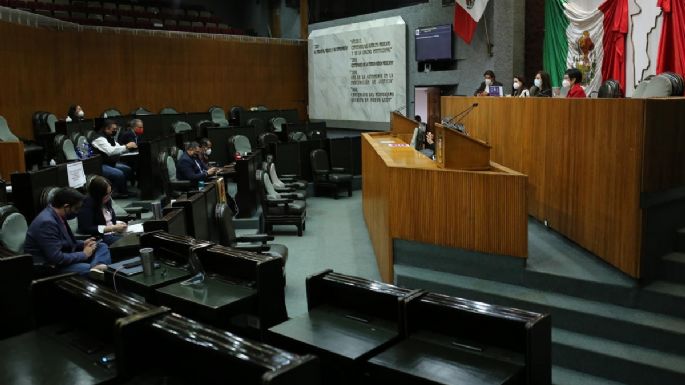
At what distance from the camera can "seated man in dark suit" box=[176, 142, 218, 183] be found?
26.9ft

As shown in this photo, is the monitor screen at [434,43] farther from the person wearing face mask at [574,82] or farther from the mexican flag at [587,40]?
the person wearing face mask at [574,82]

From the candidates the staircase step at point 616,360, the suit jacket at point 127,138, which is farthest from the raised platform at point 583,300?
the suit jacket at point 127,138

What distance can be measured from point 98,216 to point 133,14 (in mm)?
12297

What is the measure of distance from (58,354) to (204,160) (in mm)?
7508

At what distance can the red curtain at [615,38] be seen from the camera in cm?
812

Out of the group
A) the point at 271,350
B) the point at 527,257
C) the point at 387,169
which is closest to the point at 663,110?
the point at 527,257

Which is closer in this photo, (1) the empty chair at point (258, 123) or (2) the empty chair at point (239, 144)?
(2) the empty chair at point (239, 144)

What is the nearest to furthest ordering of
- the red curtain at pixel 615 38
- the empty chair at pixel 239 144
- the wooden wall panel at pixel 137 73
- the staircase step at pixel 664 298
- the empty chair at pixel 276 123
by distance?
the staircase step at pixel 664 298
the red curtain at pixel 615 38
the empty chair at pixel 239 144
the wooden wall panel at pixel 137 73
the empty chair at pixel 276 123

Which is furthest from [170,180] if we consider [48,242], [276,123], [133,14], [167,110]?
[133,14]

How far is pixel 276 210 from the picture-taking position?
7.65m

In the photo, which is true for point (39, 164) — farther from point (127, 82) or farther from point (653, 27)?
point (653, 27)

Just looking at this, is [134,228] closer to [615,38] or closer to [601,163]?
[601,163]

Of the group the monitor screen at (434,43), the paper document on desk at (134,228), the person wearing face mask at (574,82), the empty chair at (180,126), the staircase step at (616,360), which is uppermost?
the monitor screen at (434,43)

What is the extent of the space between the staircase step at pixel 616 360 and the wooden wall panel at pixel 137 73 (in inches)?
437
